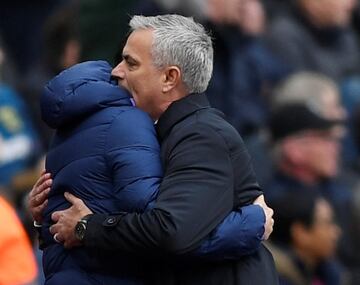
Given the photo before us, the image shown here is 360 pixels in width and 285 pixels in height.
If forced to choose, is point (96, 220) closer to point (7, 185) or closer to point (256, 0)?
point (7, 185)

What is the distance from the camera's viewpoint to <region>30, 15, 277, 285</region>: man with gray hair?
5105mm

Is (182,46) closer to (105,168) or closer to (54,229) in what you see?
(105,168)

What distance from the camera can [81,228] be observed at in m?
5.25

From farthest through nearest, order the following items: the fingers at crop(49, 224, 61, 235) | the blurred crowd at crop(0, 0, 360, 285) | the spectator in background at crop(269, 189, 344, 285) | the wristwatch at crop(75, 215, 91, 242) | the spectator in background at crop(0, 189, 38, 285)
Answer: the blurred crowd at crop(0, 0, 360, 285), the spectator in background at crop(269, 189, 344, 285), the spectator in background at crop(0, 189, 38, 285), the fingers at crop(49, 224, 61, 235), the wristwatch at crop(75, 215, 91, 242)

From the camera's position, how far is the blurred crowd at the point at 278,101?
336 inches

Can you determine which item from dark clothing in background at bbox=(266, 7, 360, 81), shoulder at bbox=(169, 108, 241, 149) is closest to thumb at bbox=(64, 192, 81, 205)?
shoulder at bbox=(169, 108, 241, 149)

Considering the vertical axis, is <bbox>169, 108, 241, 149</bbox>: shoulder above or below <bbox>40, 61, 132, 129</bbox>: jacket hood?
below

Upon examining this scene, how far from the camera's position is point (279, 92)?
383 inches

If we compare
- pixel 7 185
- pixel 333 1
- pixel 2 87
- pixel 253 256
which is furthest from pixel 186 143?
pixel 333 1

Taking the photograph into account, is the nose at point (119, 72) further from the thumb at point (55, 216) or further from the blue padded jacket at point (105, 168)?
the thumb at point (55, 216)

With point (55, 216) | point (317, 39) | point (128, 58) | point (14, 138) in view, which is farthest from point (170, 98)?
point (317, 39)

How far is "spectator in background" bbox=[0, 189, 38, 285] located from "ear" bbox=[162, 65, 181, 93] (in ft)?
2.73

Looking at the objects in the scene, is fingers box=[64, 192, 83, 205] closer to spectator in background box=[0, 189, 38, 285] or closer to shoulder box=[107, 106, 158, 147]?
shoulder box=[107, 106, 158, 147]

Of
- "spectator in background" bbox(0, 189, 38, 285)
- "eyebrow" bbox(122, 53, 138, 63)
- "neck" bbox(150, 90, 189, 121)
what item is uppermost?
"eyebrow" bbox(122, 53, 138, 63)
